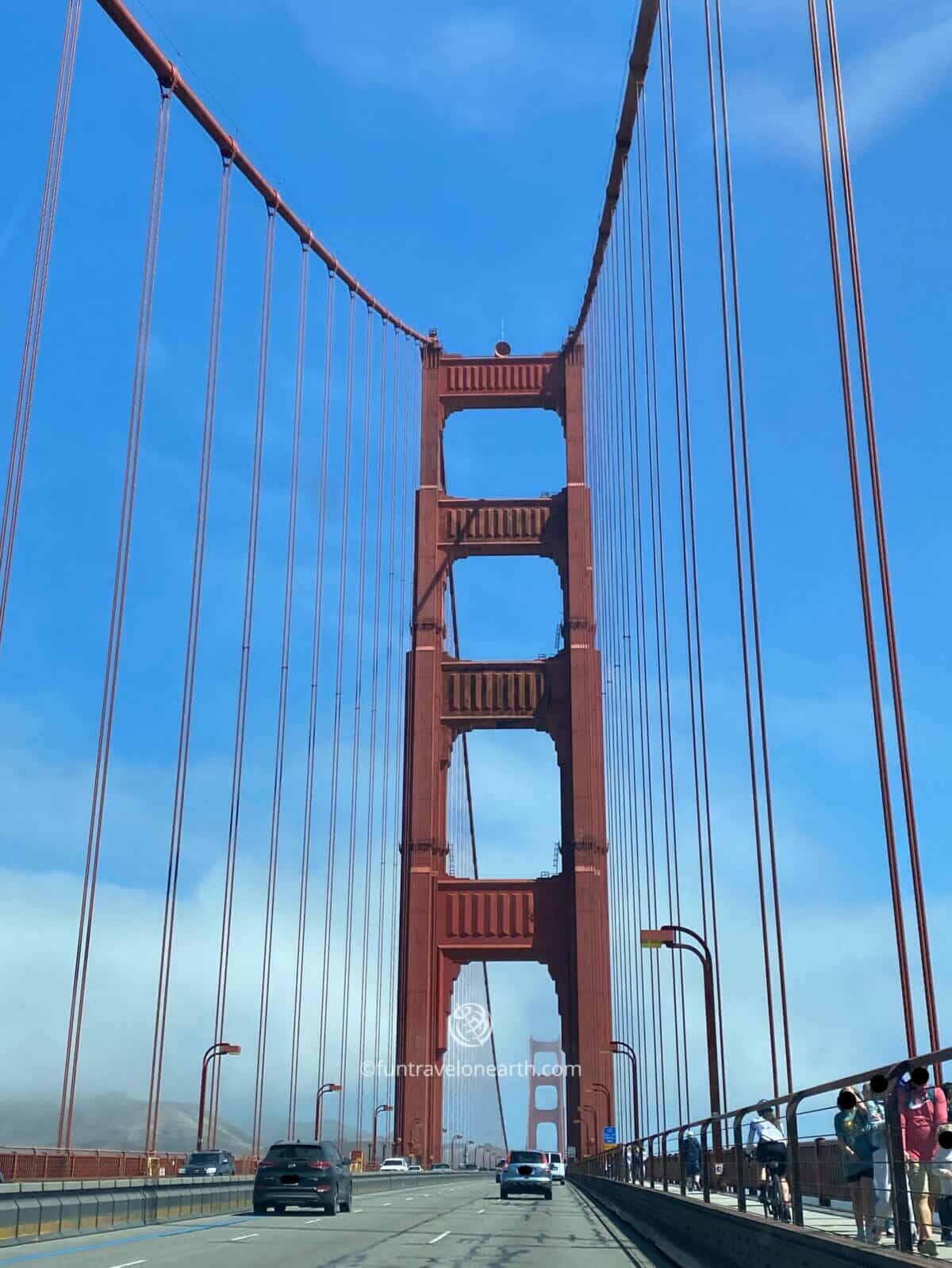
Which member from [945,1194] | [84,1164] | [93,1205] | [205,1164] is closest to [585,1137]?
[205,1164]

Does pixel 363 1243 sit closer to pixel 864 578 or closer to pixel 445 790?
pixel 864 578

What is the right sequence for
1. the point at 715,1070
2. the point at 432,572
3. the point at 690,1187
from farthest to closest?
the point at 432,572 < the point at 715,1070 < the point at 690,1187

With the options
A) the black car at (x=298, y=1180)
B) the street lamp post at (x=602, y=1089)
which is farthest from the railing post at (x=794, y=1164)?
the street lamp post at (x=602, y=1089)

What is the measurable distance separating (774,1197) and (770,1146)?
349mm

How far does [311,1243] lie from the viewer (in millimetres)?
14453

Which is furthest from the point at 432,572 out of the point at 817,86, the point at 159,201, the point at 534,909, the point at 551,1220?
the point at 817,86

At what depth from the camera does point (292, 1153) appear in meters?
23.0

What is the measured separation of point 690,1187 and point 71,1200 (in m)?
7.25

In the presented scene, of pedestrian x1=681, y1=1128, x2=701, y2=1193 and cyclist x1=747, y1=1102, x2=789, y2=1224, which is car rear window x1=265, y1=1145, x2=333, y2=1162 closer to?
pedestrian x1=681, y1=1128, x2=701, y2=1193

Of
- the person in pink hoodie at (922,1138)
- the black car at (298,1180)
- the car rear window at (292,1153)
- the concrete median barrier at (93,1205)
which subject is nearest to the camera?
the person in pink hoodie at (922,1138)

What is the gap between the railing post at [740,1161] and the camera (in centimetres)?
1084

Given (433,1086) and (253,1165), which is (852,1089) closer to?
(253,1165)

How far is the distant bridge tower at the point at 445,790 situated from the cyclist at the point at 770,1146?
33979 millimetres

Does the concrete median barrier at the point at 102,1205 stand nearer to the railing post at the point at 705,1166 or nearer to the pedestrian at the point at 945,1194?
the railing post at the point at 705,1166
